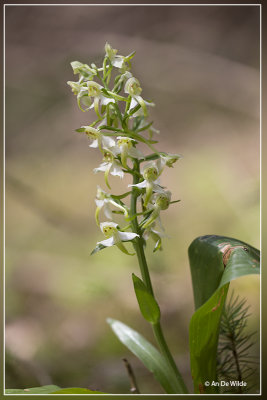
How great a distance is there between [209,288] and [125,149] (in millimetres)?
369

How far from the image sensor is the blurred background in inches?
42.9

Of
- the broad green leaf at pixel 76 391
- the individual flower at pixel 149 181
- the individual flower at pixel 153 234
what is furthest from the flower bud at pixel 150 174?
the broad green leaf at pixel 76 391

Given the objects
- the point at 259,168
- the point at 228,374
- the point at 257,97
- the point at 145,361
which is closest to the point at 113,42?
the point at 257,97

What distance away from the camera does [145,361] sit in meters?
0.94

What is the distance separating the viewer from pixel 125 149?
84 centimetres

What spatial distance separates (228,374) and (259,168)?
56cm

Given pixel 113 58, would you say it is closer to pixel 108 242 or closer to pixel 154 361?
pixel 108 242

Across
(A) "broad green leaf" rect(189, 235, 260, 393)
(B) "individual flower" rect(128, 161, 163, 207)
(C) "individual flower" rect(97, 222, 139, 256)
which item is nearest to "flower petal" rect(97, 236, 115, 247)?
(C) "individual flower" rect(97, 222, 139, 256)

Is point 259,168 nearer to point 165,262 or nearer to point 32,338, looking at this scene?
point 165,262

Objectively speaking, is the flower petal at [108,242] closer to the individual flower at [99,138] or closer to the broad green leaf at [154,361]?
the individual flower at [99,138]

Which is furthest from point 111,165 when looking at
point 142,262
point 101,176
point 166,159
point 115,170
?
point 101,176

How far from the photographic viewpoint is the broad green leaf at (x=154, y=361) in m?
0.90

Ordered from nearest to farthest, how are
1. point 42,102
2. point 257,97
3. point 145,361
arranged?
point 145,361
point 257,97
point 42,102

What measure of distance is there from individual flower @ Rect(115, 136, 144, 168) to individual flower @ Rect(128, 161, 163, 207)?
42 millimetres
